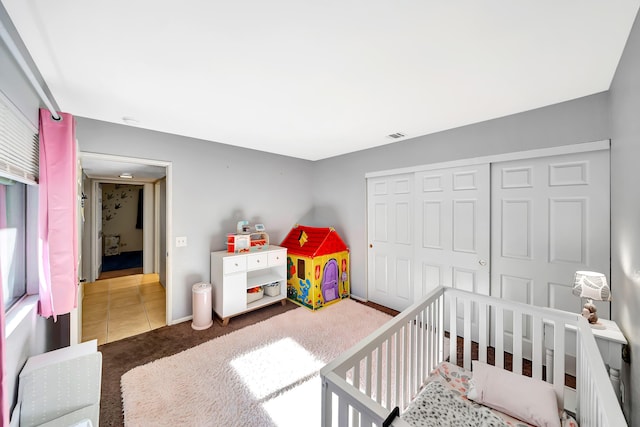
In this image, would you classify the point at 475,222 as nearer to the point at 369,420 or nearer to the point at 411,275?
the point at 411,275

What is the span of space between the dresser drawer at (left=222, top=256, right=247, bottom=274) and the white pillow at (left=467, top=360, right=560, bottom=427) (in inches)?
98.2

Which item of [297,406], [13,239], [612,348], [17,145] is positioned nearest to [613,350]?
[612,348]

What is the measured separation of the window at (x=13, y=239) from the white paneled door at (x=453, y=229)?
11.1ft

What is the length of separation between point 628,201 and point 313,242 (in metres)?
2.93

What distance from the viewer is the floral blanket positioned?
1243 millimetres

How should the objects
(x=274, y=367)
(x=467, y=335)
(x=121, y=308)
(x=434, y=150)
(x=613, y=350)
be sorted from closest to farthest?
(x=613, y=350)
(x=467, y=335)
(x=274, y=367)
(x=434, y=150)
(x=121, y=308)

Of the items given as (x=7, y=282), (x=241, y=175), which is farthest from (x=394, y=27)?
(x=241, y=175)

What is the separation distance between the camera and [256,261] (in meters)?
3.15

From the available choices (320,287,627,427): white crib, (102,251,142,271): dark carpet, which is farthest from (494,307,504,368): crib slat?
(102,251,142,271): dark carpet

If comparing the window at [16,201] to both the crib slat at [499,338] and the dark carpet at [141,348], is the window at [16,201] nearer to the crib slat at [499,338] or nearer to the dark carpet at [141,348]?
the dark carpet at [141,348]

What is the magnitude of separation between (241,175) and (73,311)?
7.27 ft

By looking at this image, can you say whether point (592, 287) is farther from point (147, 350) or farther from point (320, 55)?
point (147, 350)

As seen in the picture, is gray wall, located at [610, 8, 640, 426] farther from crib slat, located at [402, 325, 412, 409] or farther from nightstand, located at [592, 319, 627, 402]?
crib slat, located at [402, 325, 412, 409]

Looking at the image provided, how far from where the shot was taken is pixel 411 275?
3.15 metres
